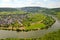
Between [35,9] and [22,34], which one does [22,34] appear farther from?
[35,9]

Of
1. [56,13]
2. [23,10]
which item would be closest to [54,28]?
[56,13]

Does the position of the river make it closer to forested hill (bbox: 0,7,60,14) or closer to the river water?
the river water

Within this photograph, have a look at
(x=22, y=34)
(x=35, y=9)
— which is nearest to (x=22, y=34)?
(x=22, y=34)

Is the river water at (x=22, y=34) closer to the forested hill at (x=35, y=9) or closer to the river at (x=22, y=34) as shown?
the river at (x=22, y=34)

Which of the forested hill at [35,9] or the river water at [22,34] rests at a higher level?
the forested hill at [35,9]

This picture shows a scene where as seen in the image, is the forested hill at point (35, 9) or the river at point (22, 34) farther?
the forested hill at point (35, 9)

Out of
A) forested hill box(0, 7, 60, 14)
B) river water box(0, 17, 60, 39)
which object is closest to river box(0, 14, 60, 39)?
river water box(0, 17, 60, 39)

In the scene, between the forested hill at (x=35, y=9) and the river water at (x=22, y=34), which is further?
the forested hill at (x=35, y=9)

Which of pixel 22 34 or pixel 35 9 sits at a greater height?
pixel 35 9

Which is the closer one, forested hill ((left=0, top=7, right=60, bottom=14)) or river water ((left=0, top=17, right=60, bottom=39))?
river water ((left=0, top=17, right=60, bottom=39))

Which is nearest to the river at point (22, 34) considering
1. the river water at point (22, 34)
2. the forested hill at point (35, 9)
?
the river water at point (22, 34)

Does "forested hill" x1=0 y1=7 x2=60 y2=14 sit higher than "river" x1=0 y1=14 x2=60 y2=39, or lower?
higher

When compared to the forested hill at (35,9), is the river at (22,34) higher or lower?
lower
